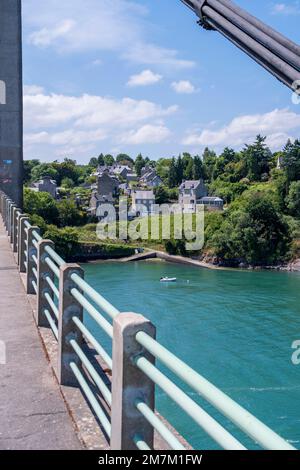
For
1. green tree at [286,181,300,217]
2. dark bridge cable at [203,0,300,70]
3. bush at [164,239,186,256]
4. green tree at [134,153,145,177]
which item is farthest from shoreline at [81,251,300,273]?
green tree at [134,153,145,177]

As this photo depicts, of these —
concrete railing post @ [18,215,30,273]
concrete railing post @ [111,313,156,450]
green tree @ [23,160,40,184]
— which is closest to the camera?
concrete railing post @ [111,313,156,450]

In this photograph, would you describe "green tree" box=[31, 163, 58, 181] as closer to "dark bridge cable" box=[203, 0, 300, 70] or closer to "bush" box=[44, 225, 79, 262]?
"bush" box=[44, 225, 79, 262]

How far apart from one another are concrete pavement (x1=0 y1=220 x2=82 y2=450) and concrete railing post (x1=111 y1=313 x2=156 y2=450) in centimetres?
55

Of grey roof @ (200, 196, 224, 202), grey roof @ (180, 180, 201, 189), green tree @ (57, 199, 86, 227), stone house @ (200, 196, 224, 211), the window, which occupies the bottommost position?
green tree @ (57, 199, 86, 227)

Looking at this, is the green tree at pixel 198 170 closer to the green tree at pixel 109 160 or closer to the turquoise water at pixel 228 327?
the turquoise water at pixel 228 327

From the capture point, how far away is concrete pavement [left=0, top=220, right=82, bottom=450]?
94.3 inches

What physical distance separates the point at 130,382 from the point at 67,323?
1305 millimetres

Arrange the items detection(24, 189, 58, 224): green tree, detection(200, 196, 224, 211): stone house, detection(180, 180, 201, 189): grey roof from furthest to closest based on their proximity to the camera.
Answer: detection(180, 180, 201, 189): grey roof, detection(200, 196, 224, 211): stone house, detection(24, 189, 58, 224): green tree

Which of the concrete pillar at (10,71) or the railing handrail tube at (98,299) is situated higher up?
the concrete pillar at (10,71)

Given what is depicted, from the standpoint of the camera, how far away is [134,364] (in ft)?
6.03

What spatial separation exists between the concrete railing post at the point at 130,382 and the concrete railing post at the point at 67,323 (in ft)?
3.85

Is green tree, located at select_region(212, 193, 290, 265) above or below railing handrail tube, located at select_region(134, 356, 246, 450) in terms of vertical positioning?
below

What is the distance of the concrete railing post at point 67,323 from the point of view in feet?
9.98

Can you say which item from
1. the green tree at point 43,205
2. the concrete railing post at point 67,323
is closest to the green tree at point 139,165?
the green tree at point 43,205
